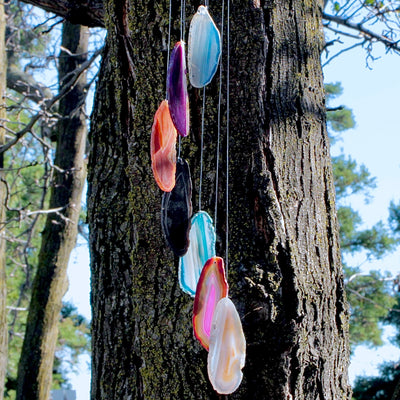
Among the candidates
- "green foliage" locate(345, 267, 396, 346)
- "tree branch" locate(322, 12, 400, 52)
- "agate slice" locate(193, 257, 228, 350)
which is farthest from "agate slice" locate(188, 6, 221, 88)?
"green foliage" locate(345, 267, 396, 346)

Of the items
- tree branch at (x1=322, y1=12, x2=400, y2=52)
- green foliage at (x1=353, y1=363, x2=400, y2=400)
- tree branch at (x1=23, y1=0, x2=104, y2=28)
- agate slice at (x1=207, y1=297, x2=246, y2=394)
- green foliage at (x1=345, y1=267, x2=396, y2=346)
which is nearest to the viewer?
agate slice at (x1=207, y1=297, x2=246, y2=394)

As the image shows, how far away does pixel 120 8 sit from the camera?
150 centimetres

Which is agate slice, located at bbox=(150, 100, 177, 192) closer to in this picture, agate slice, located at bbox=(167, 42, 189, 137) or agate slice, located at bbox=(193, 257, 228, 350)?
agate slice, located at bbox=(167, 42, 189, 137)

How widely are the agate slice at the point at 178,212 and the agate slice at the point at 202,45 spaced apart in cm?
18

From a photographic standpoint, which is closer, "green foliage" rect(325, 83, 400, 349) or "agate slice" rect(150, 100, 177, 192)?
"agate slice" rect(150, 100, 177, 192)

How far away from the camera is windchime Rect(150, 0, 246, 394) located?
93cm

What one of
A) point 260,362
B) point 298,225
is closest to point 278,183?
point 298,225

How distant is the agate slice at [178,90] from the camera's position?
1.00 m

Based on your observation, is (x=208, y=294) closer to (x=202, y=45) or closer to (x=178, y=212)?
(x=178, y=212)

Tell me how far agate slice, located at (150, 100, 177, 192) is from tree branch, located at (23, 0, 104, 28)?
4.15 ft

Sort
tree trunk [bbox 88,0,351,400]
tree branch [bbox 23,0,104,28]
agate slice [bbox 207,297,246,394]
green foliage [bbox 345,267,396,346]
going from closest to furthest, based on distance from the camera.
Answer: agate slice [bbox 207,297,246,394], tree trunk [bbox 88,0,351,400], tree branch [bbox 23,0,104,28], green foliage [bbox 345,267,396,346]

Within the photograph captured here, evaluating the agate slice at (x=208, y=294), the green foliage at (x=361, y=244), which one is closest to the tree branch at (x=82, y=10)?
the agate slice at (x=208, y=294)

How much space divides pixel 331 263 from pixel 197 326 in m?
0.41

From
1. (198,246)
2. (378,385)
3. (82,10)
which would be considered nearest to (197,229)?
(198,246)
